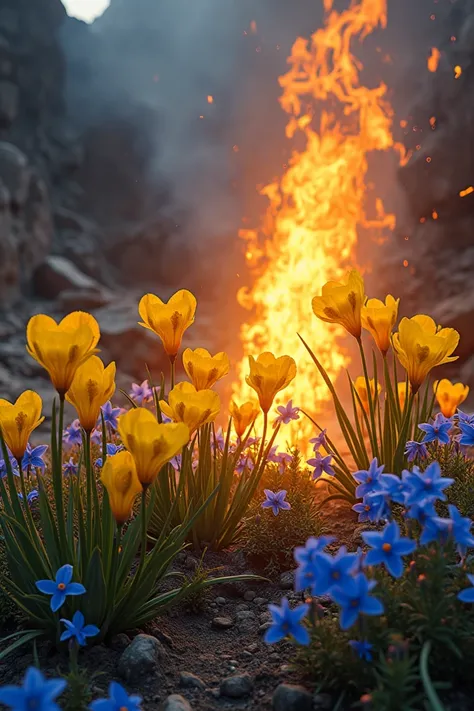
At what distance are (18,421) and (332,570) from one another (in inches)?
45.3

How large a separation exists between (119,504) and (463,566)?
93cm

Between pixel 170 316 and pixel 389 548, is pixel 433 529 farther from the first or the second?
pixel 170 316

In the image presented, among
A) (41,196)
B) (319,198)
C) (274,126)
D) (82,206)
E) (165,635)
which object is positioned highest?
(274,126)

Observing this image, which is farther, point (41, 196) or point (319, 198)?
point (41, 196)

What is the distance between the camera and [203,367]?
2248 millimetres

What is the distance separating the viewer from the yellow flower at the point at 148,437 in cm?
150

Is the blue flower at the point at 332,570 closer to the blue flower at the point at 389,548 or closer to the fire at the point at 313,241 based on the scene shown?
the blue flower at the point at 389,548

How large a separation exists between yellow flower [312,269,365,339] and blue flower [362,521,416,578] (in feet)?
3.73

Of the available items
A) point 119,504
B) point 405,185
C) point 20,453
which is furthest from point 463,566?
point 405,185

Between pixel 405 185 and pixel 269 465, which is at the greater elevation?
pixel 405 185

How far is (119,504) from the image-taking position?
1554 millimetres

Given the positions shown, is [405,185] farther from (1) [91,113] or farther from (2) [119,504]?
(1) [91,113]

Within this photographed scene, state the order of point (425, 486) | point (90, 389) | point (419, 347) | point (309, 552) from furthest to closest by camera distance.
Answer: point (419, 347) → point (90, 389) → point (425, 486) → point (309, 552)

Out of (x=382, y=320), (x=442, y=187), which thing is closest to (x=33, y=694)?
(x=382, y=320)
